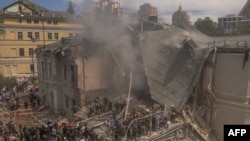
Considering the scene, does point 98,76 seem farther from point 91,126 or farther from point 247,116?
point 247,116

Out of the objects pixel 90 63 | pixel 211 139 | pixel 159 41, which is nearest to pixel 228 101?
pixel 211 139

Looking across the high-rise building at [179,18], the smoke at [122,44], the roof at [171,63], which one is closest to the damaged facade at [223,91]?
the roof at [171,63]

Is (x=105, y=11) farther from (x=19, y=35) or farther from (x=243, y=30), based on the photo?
(x=243, y=30)

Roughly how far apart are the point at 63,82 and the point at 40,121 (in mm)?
4563

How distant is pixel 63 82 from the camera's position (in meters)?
30.1

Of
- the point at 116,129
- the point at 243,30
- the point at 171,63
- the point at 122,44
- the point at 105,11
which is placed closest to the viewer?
the point at 116,129

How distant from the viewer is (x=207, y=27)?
77625mm

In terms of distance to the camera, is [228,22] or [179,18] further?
[228,22]

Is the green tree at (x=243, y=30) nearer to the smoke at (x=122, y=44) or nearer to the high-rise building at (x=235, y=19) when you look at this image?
the high-rise building at (x=235, y=19)

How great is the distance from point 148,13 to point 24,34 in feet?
107

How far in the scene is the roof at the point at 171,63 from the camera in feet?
68.4

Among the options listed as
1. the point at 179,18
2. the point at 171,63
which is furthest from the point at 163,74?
the point at 179,18

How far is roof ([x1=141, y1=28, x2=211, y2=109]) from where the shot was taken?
20.8 meters

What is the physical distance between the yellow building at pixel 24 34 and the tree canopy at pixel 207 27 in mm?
35662
